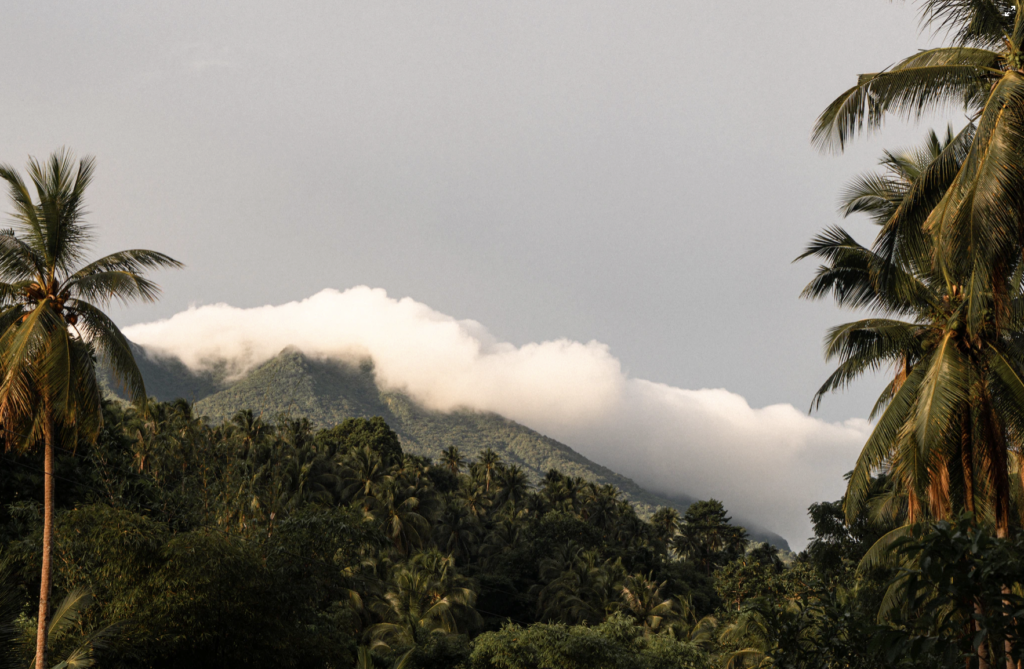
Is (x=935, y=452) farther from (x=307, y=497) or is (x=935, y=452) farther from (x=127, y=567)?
(x=307, y=497)

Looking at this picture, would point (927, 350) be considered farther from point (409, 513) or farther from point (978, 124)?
point (409, 513)

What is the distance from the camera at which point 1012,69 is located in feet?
28.5

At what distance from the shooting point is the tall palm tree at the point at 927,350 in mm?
10664

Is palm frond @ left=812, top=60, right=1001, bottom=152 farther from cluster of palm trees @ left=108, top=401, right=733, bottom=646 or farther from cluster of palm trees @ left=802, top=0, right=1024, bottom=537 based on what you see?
cluster of palm trees @ left=108, top=401, right=733, bottom=646

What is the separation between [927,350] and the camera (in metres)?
13.5

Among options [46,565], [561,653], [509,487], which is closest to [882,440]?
[46,565]

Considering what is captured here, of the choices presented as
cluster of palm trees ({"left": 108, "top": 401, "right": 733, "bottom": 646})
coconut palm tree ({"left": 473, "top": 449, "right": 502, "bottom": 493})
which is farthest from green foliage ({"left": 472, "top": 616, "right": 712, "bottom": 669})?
coconut palm tree ({"left": 473, "top": 449, "right": 502, "bottom": 493})

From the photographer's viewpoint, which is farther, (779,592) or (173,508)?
(779,592)

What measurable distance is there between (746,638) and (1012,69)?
2559 centimetres

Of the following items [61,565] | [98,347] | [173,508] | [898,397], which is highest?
[898,397]

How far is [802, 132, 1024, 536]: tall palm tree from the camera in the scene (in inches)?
420

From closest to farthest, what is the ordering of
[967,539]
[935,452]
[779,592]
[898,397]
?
[967,539], [935,452], [898,397], [779,592]

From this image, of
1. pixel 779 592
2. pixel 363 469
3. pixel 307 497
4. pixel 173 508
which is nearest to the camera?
pixel 173 508

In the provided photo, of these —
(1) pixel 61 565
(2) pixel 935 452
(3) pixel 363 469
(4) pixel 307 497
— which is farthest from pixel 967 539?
(3) pixel 363 469
